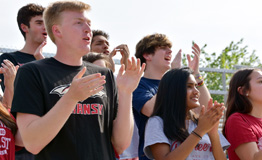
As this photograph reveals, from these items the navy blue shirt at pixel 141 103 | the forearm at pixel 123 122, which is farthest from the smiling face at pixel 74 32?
the navy blue shirt at pixel 141 103

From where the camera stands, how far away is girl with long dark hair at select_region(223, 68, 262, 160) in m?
4.01

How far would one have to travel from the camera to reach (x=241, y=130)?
409cm

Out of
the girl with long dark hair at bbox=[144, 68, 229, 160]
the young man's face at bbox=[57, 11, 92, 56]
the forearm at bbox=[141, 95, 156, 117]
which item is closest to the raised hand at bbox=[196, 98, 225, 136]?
the girl with long dark hair at bbox=[144, 68, 229, 160]

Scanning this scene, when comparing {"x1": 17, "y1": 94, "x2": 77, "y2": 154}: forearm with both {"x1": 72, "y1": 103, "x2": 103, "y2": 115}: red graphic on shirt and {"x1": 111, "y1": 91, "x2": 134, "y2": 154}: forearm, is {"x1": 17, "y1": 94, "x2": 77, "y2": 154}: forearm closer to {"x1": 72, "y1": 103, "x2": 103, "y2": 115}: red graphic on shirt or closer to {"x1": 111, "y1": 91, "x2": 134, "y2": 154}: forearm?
{"x1": 72, "y1": 103, "x2": 103, "y2": 115}: red graphic on shirt

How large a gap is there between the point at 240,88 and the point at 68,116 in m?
2.52

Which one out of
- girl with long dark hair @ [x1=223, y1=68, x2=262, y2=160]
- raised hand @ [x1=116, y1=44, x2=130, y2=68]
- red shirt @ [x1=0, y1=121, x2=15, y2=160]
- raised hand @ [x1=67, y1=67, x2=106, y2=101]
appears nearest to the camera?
raised hand @ [x1=67, y1=67, x2=106, y2=101]

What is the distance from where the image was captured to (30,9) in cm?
484

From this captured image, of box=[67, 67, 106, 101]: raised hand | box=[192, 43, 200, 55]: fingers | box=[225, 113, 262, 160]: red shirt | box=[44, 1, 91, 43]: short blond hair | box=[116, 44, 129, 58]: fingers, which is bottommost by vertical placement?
box=[225, 113, 262, 160]: red shirt

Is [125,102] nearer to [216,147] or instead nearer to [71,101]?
[71,101]

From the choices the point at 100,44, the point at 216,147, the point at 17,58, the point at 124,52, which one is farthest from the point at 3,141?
the point at 100,44

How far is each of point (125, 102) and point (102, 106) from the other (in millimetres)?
173

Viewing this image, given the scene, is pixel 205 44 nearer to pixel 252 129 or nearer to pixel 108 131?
pixel 252 129

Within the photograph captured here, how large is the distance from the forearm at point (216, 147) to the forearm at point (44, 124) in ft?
5.19

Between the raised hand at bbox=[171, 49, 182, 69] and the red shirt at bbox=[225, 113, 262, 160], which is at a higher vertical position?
the raised hand at bbox=[171, 49, 182, 69]
